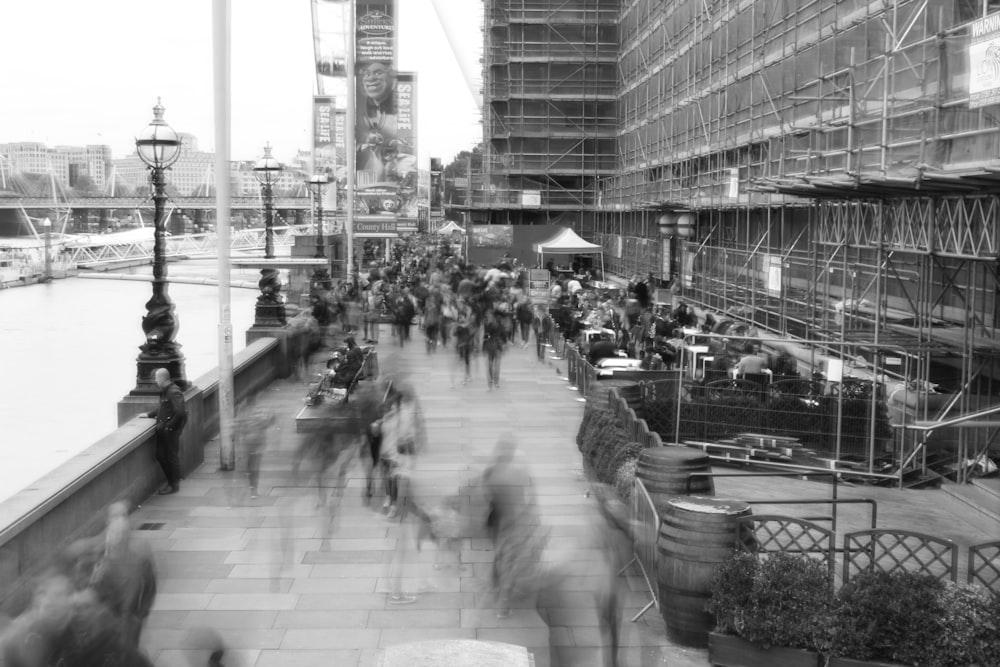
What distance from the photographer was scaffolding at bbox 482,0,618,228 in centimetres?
6488

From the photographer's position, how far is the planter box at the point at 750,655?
832 centimetres

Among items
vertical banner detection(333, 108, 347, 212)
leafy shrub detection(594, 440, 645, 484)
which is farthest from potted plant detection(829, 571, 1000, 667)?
vertical banner detection(333, 108, 347, 212)

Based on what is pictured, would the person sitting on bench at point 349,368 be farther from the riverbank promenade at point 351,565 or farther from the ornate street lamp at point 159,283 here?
the ornate street lamp at point 159,283

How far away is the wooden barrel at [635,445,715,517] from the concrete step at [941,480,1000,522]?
440 centimetres

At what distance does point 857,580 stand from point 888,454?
25.5 ft

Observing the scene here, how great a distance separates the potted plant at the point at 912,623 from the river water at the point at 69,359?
14.8m

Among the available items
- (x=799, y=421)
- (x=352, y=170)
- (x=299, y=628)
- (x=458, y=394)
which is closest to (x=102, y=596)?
(x=299, y=628)

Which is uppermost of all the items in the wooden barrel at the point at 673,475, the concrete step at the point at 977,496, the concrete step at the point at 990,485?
the wooden barrel at the point at 673,475

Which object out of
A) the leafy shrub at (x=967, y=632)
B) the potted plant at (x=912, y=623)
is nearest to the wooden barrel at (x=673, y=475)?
the potted plant at (x=912, y=623)

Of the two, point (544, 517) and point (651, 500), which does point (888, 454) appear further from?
point (651, 500)

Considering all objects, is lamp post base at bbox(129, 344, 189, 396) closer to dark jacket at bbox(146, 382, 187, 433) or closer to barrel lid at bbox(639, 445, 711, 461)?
dark jacket at bbox(146, 382, 187, 433)

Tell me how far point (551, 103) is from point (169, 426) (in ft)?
Answer: 178

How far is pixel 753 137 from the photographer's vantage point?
105 ft

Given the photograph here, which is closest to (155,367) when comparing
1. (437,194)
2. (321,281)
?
(321,281)
